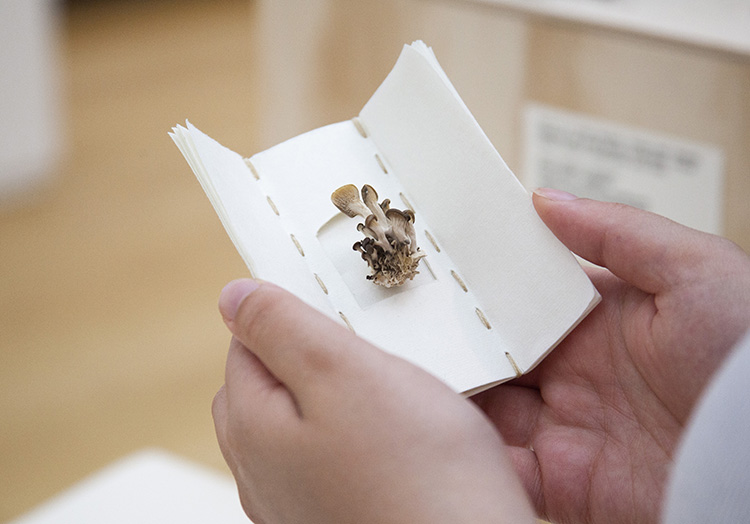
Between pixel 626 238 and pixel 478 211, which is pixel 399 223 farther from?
pixel 626 238

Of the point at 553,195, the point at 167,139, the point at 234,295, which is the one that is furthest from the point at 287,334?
the point at 167,139

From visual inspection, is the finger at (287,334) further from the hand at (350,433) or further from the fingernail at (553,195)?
the fingernail at (553,195)

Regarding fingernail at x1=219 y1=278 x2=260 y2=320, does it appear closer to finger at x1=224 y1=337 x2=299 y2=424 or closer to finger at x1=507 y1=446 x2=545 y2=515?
finger at x1=224 y1=337 x2=299 y2=424

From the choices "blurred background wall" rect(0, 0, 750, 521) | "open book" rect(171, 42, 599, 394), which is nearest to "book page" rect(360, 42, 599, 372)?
"open book" rect(171, 42, 599, 394)

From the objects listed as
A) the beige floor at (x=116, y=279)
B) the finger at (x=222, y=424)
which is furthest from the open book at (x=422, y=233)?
the beige floor at (x=116, y=279)

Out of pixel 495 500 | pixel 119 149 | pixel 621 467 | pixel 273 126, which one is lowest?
pixel 621 467

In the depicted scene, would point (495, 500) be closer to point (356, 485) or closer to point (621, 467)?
point (356, 485)

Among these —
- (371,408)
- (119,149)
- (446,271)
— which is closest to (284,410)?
(371,408)
